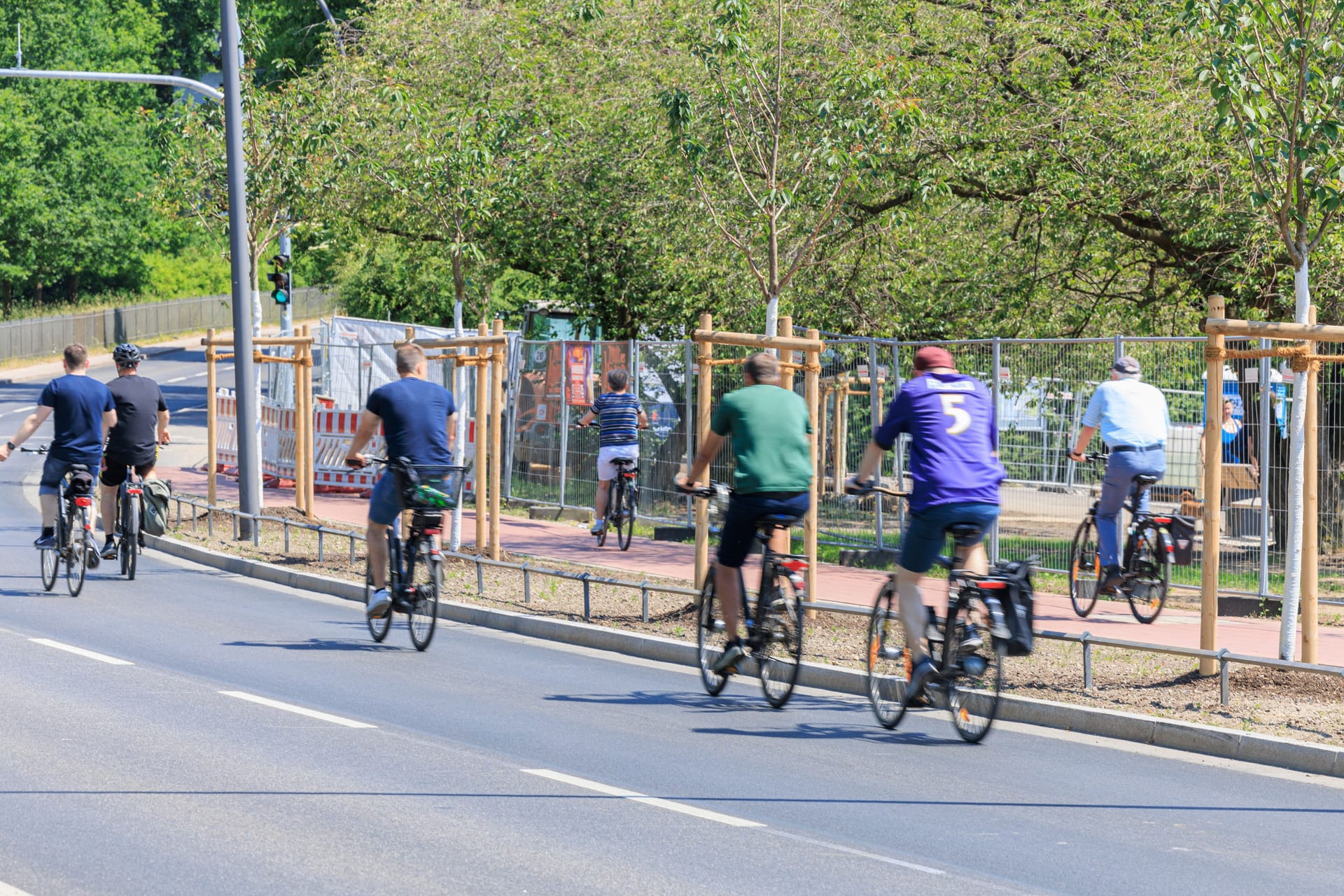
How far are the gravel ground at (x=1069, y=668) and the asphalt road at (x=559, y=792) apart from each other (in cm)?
54

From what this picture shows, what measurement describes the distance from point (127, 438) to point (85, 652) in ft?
13.6

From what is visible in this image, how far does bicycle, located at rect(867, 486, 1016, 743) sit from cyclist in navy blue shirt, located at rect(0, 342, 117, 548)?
24.6ft

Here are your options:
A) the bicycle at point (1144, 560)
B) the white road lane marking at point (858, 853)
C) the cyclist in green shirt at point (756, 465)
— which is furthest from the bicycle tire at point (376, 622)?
the bicycle at point (1144, 560)

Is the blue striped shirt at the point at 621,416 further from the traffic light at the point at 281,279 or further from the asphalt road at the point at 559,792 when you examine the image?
the traffic light at the point at 281,279

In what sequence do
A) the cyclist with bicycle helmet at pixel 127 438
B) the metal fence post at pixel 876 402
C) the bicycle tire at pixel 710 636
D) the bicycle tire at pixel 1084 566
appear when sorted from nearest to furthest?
the bicycle tire at pixel 710 636 → the bicycle tire at pixel 1084 566 → the cyclist with bicycle helmet at pixel 127 438 → the metal fence post at pixel 876 402

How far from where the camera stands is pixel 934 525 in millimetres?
7973

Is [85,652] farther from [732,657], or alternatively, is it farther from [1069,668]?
[1069,668]

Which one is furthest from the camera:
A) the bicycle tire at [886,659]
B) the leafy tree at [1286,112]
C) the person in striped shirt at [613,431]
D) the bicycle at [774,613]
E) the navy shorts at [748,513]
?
the person in striped shirt at [613,431]

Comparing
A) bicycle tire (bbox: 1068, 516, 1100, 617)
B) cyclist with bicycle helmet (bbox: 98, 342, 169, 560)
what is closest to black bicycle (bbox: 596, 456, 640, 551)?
cyclist with bicycle helmet (bbox: 98, 342, 169, 560)

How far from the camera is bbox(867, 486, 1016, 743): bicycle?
311 inches

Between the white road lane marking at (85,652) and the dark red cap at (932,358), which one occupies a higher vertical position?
the dark red cap at (932,358)

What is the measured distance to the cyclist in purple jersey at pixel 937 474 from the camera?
7.95 m

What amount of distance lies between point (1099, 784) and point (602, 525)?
34.0 ft

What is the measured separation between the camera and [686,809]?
664 cm
